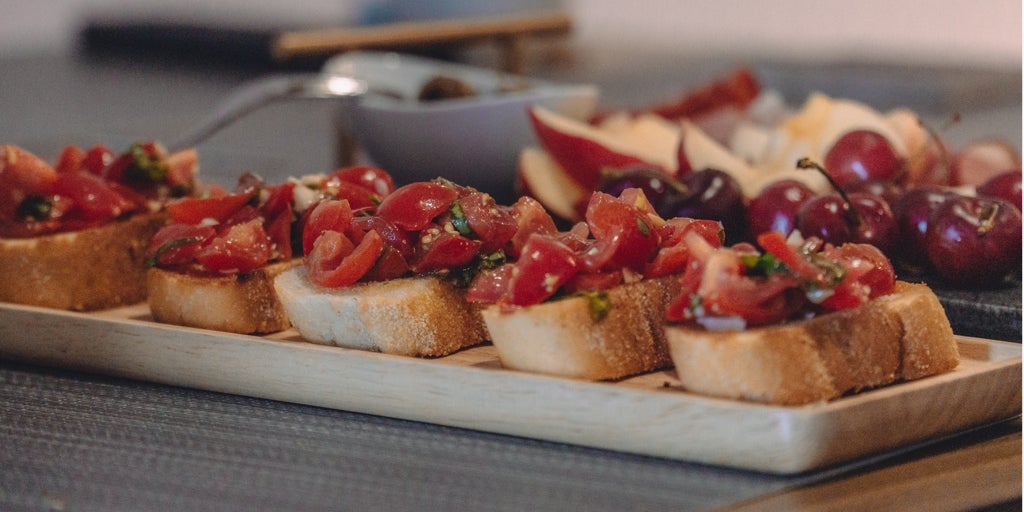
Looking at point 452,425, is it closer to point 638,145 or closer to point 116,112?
point 638,145

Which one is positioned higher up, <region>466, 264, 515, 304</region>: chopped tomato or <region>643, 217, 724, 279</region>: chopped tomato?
<region>643, 217, 724, 279</region>: chopped tomato

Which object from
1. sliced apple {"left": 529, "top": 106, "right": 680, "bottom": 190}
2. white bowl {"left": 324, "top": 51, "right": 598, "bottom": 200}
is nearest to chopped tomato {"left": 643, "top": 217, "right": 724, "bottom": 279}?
sliced apple {"left": 529, "top": 106, "right": 680, "bottom": 190}

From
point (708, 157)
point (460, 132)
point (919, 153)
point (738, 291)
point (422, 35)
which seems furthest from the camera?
point (422, 35)

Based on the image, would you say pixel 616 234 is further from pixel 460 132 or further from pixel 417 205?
pixel 460 132

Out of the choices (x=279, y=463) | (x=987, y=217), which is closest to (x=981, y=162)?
(x=987, y=217)

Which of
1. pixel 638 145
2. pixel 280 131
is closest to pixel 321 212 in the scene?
pixel 638 145

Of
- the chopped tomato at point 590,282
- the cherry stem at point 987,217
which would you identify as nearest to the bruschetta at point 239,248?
the chopped tomato at point 590,282

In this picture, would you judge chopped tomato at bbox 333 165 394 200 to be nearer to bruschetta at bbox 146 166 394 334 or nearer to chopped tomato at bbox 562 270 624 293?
bruschetta at bbox 146 166 394 334
